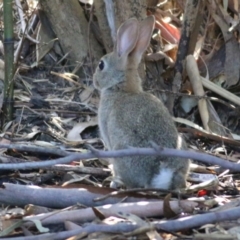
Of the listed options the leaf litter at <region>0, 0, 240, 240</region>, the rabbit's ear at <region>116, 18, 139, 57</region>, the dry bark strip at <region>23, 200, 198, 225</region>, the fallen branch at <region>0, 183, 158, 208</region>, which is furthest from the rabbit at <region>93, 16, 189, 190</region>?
the dry bark strip at <region>23, 200, 198, 225</region>

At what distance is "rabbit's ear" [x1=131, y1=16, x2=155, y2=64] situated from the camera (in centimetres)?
557

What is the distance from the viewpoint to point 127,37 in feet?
18.1

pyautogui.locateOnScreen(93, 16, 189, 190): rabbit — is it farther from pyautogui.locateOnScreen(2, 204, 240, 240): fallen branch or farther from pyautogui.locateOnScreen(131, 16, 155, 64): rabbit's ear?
pyautogui.locateOnScreen(2, 204, 240, 240): fallen branch

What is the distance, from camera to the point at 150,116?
15.4ft

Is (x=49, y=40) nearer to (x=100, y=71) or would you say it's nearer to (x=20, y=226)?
(x=100, y=71)

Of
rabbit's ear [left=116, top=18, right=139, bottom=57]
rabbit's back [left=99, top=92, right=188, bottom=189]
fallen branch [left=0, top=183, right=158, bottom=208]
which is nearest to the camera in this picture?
fallen branch [left=0, top=183, right=158, bottom=208]

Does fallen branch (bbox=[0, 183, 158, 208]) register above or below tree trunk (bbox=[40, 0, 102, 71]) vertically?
below

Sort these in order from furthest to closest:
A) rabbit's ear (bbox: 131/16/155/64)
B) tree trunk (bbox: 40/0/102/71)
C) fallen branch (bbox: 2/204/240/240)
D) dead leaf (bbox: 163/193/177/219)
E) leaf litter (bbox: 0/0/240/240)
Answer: tree trunk (bbox: 40/0/102/71) < rabbit's ear (bbox: 131/16/155/64) < dead leaf (bbox: 163/193/177/219) < leaf litter (bbox: 0/0/240/240) < fallen branch (bbox: 2/204/240/240)

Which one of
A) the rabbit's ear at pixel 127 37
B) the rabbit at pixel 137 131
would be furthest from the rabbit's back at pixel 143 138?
the rabbit's ear at pixel 127 37

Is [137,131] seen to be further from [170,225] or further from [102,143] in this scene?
[102,143]

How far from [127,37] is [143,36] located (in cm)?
16

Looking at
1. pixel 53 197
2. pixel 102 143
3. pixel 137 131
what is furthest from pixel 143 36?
pixel 53 197

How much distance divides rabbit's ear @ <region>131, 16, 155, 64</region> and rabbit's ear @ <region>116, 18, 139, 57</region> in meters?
0.09

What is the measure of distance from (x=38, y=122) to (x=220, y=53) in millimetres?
1943
